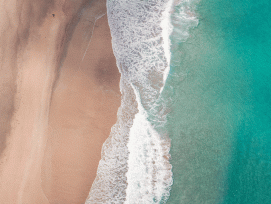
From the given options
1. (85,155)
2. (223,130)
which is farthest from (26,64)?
(223,130)

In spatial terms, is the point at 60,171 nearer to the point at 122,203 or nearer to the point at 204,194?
the point at 122,203

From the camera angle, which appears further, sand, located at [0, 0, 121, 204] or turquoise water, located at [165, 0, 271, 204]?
turquoise water, located at [165, 0, 271, 204]

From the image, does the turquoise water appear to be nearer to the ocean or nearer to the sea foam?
the ocean

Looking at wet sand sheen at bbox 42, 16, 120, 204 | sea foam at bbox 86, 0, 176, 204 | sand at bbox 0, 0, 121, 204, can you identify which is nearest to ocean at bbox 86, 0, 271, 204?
sea foam at bbox 86, 0, 176, 204

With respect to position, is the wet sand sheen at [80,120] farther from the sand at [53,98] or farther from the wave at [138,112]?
the wave at [138,112]

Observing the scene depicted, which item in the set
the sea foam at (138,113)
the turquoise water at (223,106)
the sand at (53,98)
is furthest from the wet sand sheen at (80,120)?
the turquoise water at (223,106)

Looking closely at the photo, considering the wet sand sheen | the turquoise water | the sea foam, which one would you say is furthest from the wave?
the turquoise water
